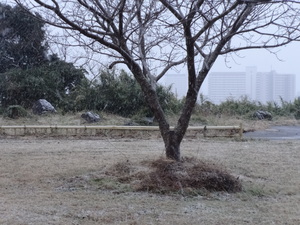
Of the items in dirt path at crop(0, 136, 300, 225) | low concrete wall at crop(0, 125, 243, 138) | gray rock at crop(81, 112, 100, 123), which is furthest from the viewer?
gray rock at crop(81, 112, 100, 123)

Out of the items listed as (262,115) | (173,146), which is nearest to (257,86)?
(262,115)

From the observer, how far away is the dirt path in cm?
473

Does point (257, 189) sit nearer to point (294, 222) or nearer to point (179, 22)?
point (294, 222)

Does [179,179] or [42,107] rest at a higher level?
[42,107]

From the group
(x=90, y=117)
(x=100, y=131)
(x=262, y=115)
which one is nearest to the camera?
(x=100, y=131)

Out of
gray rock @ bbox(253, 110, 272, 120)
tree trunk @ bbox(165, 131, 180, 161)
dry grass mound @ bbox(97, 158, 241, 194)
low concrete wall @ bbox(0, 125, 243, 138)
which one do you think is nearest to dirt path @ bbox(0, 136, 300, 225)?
dry grass mound @ bbox(97, 158, 241, 194)

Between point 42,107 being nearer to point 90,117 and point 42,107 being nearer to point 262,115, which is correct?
point 90,117

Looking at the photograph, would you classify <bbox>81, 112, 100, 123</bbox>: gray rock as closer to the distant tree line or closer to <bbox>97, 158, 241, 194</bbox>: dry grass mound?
the distant tree line

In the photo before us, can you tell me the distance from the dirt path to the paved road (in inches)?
156

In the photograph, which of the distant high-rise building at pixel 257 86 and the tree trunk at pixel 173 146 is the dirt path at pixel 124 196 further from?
the distant high-rise building at pixel 257 86

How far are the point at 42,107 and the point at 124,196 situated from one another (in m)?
12.7

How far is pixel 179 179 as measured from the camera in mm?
6180

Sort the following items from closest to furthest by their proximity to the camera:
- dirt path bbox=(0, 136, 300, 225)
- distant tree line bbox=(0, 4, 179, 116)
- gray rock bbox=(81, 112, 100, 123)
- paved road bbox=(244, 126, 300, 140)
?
dirt path bbox=(0, 136, 300, 225), paved road bbox=(244, 126, 300, 140), gray rock bbox=(81, 112, 100, 123), distant tree line bbox=(0, 4, 179, 116)

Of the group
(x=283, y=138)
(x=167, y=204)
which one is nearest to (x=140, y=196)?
(x=167, y=204)
